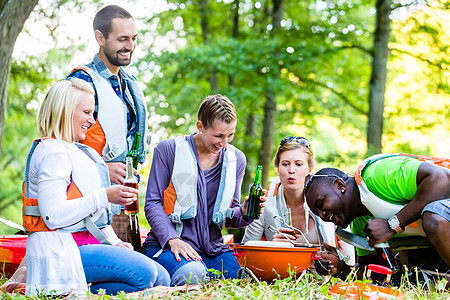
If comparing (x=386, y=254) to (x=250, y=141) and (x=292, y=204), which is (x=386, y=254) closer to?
(x=292, y=204)

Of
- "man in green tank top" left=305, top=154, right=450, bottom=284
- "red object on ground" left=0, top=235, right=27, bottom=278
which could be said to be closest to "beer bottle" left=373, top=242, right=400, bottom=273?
"man in green tank top" left=305, top=154, right=450, bottom=284

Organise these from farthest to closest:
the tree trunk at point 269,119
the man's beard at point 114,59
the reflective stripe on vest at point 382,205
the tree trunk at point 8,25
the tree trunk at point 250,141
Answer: the tree trunk at point 250,141 → the tree trunk at point 269,119 → the tree trunk at point 8,25 → the man's beard at point 114,59 → the reflective stripe on vest at point 382,205

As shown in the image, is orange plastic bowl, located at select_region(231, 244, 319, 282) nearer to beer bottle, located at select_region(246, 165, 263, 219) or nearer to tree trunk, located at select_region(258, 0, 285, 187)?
beer bottle, located at select_region(246, 165, 263, 219)

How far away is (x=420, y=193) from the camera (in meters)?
3.05

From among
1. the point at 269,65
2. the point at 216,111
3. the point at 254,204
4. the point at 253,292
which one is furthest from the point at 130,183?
the point at 269,65

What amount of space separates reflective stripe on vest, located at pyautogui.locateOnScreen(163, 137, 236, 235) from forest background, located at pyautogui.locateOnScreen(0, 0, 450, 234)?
5.08 meters

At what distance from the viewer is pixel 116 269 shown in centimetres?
295

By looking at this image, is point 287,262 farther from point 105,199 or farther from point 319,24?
point 319,24

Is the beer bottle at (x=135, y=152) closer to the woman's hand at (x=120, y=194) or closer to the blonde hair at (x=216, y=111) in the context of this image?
the blonde hair at (x=216, y=111)

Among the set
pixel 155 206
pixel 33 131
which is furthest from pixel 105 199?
pixel 33 131

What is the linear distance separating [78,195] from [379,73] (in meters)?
8.97

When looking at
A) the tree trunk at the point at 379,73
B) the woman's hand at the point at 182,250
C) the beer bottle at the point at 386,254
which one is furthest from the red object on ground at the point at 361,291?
the tree trunk at the point at 379,73

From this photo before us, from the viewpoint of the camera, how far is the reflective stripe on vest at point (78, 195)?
2.80 metres

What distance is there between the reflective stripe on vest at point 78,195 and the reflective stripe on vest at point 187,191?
0.86m
